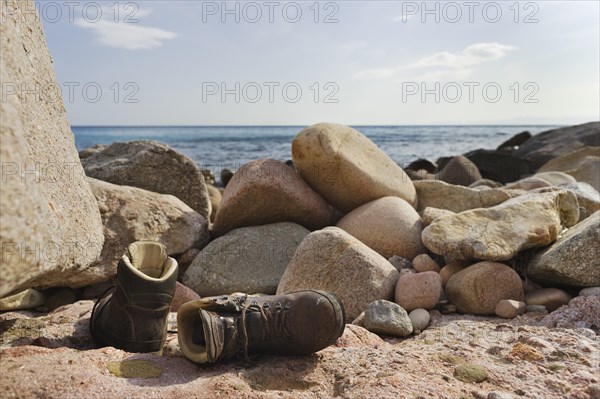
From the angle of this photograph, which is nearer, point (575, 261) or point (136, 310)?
point (136, 310)

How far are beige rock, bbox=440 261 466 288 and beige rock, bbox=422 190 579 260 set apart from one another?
118mm

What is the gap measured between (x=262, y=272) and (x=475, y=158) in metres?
9.83

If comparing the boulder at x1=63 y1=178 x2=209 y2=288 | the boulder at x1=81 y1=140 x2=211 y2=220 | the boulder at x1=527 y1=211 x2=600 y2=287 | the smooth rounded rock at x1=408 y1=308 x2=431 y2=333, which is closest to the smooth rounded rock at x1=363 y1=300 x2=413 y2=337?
the smooth rounded rock at x1=408 y1=308 x2=431 y2=333

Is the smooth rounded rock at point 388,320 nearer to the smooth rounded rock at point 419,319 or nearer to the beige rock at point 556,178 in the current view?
the smooth rounded rock at point 419,319

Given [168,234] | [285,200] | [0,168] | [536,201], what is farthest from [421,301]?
[0,168]

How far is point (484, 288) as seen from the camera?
375cm

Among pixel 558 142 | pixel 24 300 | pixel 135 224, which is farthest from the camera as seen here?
pixel 558 142

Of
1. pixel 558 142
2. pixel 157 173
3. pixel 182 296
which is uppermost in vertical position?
pixel 558 142

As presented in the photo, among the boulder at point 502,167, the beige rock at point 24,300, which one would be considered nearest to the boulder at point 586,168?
the boulder at point 502,167

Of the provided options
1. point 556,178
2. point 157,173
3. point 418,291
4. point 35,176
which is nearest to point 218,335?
point 35,176

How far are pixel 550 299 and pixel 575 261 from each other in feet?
1.05

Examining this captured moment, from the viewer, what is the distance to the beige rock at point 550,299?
11.9 ft

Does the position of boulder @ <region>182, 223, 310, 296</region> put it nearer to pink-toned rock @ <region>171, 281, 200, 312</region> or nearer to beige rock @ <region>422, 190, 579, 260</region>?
pink-toned rock @ <region>171, 281, 200, 312</region>

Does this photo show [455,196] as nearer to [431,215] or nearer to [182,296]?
[431,215]
